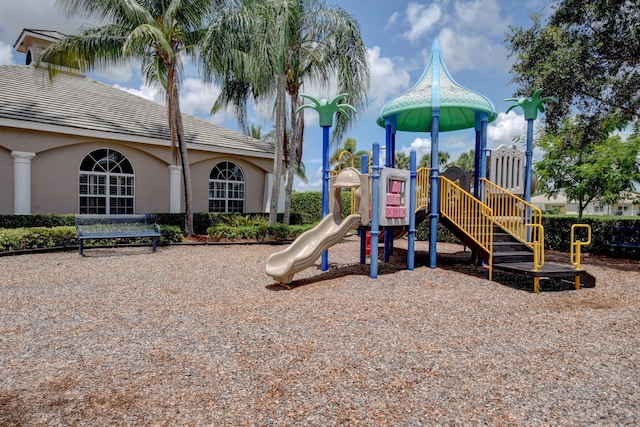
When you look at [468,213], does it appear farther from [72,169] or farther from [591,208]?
[591,208]

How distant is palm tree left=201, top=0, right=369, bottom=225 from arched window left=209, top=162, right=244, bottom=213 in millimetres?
2487

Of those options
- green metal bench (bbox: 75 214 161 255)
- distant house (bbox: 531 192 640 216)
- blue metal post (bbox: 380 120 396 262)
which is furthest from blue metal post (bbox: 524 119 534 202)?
distant house (bbox: 531 192 640 216)

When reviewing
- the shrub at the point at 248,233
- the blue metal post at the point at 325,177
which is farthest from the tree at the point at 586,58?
the shrub at the point at 248,233

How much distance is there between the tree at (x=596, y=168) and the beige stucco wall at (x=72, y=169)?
13.5 metres

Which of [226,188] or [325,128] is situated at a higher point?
[325,128]

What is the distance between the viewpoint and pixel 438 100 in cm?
806

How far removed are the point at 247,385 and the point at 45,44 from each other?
21.1m

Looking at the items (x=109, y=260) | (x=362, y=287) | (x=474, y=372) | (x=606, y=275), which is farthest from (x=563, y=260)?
(x=109, y=260)

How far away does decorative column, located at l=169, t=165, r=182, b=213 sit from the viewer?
15109 mm

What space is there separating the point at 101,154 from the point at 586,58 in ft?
48.8

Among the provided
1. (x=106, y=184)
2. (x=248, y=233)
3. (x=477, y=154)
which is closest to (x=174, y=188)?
(x=106, y=184)

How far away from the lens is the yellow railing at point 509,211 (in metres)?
7.99

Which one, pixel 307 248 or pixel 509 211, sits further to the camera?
pixel 509 211

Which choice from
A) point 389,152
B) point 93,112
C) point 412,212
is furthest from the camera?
point 93,112
